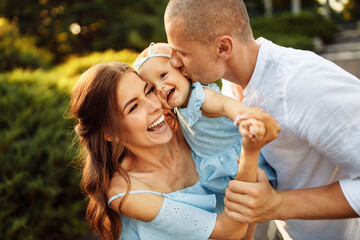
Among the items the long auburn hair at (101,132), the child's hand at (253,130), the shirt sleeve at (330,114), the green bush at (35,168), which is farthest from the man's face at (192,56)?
the green bush at (35,168)

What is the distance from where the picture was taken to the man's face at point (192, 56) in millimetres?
1923

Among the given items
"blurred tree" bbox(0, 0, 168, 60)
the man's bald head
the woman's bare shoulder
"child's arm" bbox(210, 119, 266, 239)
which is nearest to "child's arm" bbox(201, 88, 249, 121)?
"child's arm" bbox(210, 119, 266, 239)

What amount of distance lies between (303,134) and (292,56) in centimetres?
43

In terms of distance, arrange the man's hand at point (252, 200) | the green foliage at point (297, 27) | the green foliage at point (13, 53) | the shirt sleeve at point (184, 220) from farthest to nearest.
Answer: the green foliage at point (297, 27) < the green foliage at point (13, 53) < the shirt sleeve at point (184, 220) < the man's hand at point (252, 200)

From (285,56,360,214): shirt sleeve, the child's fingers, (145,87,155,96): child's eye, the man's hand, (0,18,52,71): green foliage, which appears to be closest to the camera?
the child's fingers

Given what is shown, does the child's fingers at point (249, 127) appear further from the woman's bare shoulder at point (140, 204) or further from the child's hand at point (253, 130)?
the woman's bare shoulder at point (140, 204)

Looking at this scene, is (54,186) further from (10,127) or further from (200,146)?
(200,146)

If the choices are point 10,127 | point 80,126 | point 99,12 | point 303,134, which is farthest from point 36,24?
point 303,134

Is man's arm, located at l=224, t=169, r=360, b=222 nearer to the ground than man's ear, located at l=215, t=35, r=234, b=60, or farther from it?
nearer to the ground

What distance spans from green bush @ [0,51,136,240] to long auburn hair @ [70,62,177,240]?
948 millimetres

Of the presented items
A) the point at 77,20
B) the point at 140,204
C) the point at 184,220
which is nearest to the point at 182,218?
the point at 184,220

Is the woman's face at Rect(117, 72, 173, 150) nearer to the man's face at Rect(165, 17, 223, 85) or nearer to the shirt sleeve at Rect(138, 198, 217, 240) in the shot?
the man's face at Rect(165, 17, 223, 85)

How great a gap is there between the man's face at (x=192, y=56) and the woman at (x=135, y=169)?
0.28m

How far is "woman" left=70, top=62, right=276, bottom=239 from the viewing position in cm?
203
